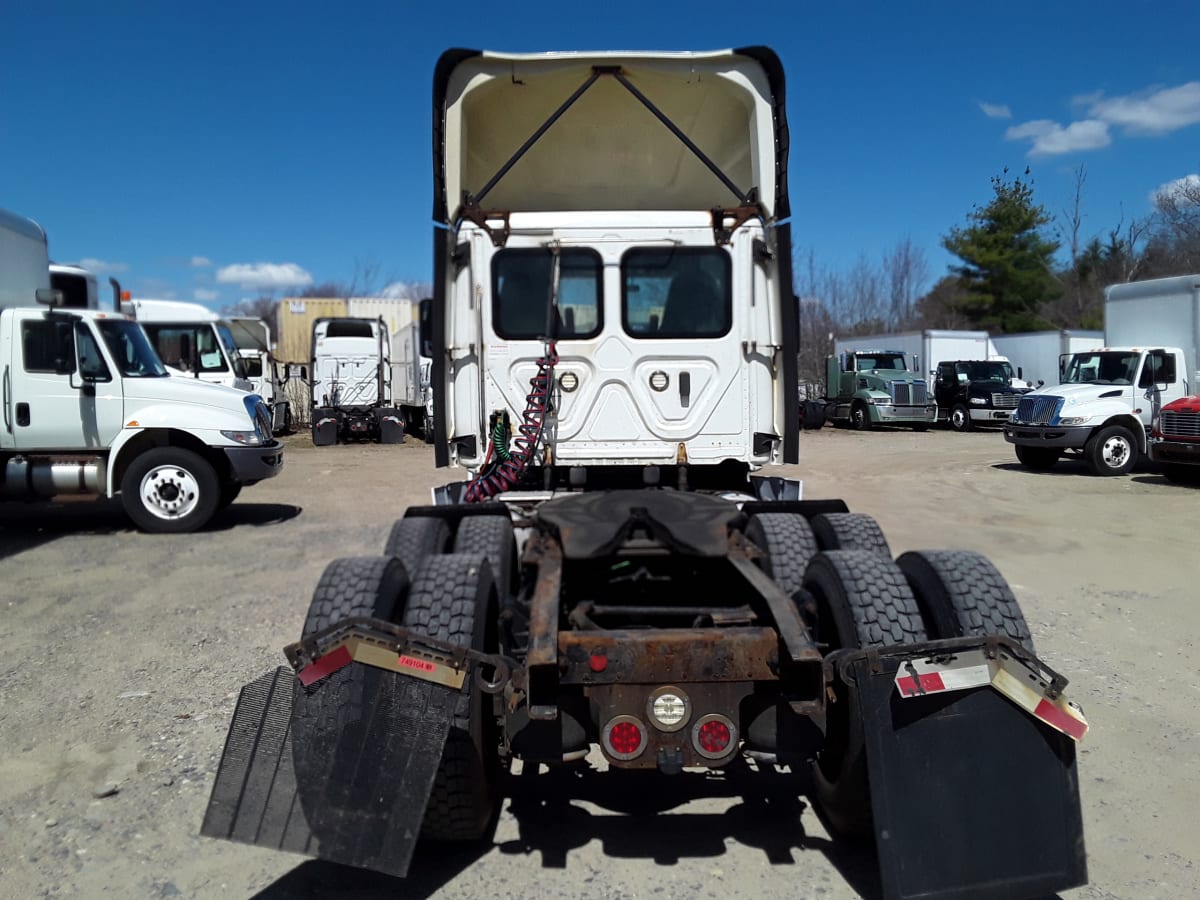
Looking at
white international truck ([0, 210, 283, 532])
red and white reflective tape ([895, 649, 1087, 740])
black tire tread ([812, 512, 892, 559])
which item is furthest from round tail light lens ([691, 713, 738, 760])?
white international truck ([0, 210, 283, 532])

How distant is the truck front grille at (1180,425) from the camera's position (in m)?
14.2

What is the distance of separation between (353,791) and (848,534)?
2.79 m

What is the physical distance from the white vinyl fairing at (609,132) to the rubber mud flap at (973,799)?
12.9ft

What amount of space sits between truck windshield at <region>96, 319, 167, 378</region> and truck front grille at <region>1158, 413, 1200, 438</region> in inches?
566

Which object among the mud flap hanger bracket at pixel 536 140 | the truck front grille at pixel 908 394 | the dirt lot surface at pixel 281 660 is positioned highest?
the mud flap hanger bracket at pixel 536 140

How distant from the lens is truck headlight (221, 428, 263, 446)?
1088cm

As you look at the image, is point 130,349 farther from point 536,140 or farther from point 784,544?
point 784,544

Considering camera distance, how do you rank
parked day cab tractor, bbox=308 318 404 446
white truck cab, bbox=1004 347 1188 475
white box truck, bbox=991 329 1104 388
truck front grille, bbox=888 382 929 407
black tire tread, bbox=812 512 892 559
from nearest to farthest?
black tire tread, bbox=812 512 892 559 → white truck cab, bbox=1004 347 1188 475 → parked day cab tractor, bbox=308 318 404 446 → truck front grille, bbox=888 382 929 407 → white box truck, bbox=991 329 1104 388

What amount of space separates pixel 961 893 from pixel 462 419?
13.9 feet

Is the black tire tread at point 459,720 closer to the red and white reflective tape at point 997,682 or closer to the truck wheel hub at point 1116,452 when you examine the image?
the red and white reflective tape at point 997,682

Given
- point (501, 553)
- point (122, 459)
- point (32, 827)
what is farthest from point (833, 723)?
point (122, 459)

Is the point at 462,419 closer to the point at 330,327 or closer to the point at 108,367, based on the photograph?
the point at 108,367

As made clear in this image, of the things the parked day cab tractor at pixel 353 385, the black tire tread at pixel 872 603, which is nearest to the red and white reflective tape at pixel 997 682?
the black tire tread at pixel 872 603

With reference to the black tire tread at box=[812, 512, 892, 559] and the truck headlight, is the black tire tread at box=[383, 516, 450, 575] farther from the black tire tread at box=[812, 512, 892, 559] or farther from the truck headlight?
the truck headlight
